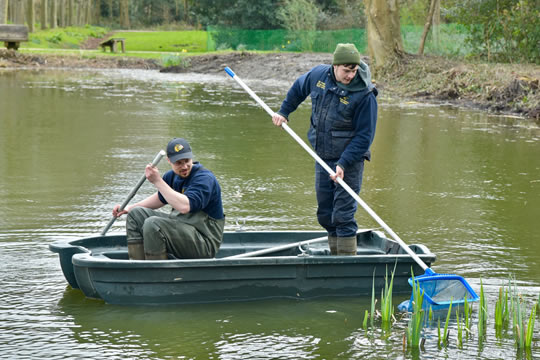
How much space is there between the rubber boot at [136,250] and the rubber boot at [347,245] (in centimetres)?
164

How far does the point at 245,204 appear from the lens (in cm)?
984

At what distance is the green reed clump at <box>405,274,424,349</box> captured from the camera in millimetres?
5426

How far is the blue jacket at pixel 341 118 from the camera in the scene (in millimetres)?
6613

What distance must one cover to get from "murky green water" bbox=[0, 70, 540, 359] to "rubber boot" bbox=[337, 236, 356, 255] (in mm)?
485

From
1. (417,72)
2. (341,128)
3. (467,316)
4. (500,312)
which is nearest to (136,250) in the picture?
(341,128)

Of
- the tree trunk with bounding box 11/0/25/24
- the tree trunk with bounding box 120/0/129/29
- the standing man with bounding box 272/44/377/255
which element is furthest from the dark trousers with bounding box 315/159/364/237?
the tree trunk with bounding box 120/0/129/29

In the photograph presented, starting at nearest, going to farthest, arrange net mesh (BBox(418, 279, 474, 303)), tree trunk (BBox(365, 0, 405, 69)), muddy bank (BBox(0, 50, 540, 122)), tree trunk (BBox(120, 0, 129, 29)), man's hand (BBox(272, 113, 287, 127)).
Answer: net mesh (BBox(418, 279, 474, 303)) < man's hand (BBox(272, 113, 287, 127)) < muddy bank (BBox(0, 50, 540, 122)) < tree trunk (BBox(365, 0, 405, 69)) < tree trunk (BBox(120, 0, 129, 29))

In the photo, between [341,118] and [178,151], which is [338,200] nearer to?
[341,118]

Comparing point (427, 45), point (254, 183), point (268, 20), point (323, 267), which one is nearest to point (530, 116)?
point (254, 183)

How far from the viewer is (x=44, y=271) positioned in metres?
7.17

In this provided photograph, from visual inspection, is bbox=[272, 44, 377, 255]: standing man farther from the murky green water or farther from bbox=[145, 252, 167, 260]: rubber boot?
bbox=[145, 252, 167, 260]: rubber boot

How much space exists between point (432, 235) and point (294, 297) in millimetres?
2470

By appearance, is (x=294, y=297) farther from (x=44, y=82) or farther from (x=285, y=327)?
(x=44, y=82)

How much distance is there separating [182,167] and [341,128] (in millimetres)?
1361
